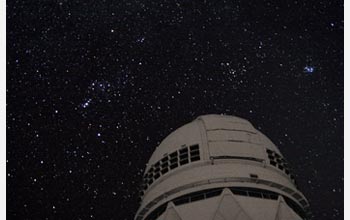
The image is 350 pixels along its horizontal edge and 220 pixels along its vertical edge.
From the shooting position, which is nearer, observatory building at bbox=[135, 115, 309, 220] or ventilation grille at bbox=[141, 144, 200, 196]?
observatory building at bbox=[135, 115, 309, 220]

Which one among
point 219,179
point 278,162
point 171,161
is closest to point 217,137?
point 171,161

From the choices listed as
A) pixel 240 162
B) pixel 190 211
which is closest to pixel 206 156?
pixel 240 162

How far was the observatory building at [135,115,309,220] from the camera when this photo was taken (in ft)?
87.7

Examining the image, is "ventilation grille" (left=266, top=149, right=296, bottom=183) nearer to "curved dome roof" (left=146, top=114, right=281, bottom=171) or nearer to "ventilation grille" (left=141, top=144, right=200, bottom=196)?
"curved dome roof" (left=146, top=114, right=281, bottom=171)

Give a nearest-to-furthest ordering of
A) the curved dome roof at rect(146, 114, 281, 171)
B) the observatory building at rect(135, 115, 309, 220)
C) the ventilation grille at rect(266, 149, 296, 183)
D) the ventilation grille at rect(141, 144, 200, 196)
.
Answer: the observatory building at rect(135, 115, 309, 220) < the ventilation grille at rect(141, 144, 200, 196) < the curved dome roof at rect(146, 114, 281, 171) < the ventilation grille at rect(266, 149, 296, 183)

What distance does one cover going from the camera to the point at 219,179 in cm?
2772

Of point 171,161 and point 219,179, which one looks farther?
point 171,161

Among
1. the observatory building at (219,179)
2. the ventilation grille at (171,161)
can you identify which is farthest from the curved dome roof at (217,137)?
the ventilation grille at (171,161)

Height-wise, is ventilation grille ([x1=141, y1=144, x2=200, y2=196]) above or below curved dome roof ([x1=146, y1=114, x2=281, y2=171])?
below

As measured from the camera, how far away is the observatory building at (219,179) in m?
26.7

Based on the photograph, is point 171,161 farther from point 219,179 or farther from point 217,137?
point 219,179

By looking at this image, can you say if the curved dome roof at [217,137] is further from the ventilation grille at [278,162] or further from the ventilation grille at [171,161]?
the ventilation grille at [278,162]

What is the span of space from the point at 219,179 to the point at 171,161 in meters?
3.84

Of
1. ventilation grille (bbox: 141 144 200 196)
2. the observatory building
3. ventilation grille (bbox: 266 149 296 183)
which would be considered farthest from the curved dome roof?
ventilation grille (bbox: 266 149 296 183)
